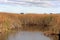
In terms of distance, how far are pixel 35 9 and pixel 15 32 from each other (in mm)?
212

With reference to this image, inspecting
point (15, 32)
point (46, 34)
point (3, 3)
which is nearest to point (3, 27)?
point (15, 32)

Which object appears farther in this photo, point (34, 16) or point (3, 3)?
point (3, 3)

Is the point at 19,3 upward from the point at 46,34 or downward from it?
upward

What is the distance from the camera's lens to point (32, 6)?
3.28 feet

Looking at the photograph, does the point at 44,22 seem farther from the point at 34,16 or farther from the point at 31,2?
the point at 31,2

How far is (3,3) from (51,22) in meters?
0.38

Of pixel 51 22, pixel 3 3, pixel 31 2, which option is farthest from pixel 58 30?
pixel 3 3

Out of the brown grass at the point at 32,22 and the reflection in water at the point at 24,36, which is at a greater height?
the brown grass at the point at 32,22

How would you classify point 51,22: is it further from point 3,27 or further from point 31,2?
point 3,27

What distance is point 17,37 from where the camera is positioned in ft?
3.16

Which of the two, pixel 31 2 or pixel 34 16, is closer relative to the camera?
pixel 34 16

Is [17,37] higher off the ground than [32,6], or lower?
lower

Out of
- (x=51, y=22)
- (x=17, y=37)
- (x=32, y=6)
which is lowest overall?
(x=17, y=37)

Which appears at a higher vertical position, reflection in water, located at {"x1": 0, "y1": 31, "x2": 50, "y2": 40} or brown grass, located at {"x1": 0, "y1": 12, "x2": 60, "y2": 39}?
brown grass, located at {"x1": 0, "y1": 12, "x2": 60, "y2": 39}
